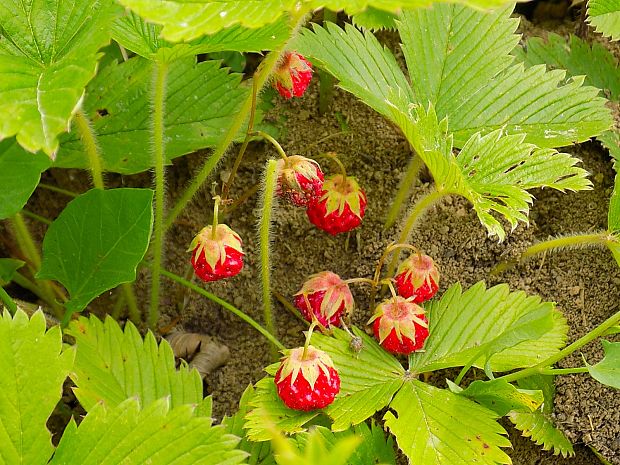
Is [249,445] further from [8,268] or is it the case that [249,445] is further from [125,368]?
[8,268]

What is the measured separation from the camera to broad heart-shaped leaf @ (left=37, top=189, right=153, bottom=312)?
144 cm

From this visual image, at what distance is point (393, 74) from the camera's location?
1650 millimetres

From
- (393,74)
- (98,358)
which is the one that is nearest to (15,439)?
(98,358)

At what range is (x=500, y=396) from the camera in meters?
1.33

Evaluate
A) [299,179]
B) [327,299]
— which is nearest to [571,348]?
[327,299]

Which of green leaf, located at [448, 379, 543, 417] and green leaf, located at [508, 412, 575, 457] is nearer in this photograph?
green leaf, located at [448, 379, 543, 417]

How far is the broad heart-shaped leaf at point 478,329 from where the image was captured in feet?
4.79

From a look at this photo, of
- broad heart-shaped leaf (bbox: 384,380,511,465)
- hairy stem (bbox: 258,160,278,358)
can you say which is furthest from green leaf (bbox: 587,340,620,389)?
hairy stem (bbox: 258,160,278,358)

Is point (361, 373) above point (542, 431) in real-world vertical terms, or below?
above

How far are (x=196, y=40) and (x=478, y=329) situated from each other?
77 cm

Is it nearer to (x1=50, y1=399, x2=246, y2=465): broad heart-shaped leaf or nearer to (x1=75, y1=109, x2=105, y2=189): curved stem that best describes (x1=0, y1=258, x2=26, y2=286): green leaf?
(x1=75, y1=109, x2=105, y2=189): curved stem

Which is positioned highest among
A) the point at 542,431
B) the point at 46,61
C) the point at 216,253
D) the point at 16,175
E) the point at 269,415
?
the point at 46,61

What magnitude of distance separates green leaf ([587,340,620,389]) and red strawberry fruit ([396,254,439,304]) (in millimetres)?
344

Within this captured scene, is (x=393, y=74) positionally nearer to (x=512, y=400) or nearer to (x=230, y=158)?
(x=230, y=158)
